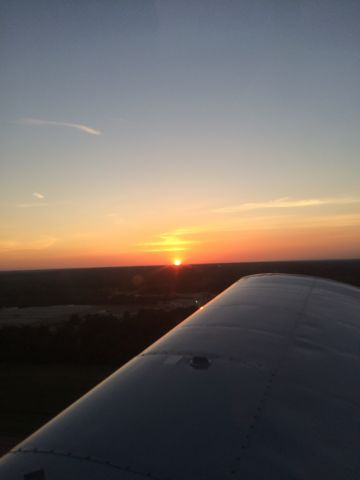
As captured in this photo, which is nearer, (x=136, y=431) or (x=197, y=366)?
(x=136, y=431)

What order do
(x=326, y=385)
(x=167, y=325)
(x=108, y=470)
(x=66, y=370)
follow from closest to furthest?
(x=108, y=470)
(x=326, y=385)
(x=66, y=370)
(x=167, y=325)

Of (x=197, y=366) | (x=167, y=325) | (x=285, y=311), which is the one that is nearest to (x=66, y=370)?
(x=167, y=325)

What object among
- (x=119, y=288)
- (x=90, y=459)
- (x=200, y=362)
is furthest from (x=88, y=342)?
(x=119, y=288)

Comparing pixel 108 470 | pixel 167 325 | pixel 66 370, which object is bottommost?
pixel 66 370

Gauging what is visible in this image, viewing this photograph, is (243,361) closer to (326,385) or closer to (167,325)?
(326,385)

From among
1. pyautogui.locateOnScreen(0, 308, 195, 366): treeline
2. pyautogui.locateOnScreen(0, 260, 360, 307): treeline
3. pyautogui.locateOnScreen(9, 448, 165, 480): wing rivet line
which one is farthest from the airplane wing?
pyautogui.locateOnScreen(0, 260, 360, 307): treeline

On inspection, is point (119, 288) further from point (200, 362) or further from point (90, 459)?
point (90, 459)
